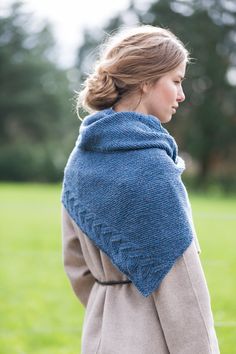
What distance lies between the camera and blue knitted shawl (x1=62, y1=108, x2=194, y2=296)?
4.63 ft

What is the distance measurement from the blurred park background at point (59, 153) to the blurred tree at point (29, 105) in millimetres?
56

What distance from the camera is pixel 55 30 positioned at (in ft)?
125

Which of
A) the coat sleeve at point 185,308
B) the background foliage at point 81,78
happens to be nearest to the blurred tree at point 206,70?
the background foliage at point 81,78

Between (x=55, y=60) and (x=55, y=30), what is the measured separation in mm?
1905

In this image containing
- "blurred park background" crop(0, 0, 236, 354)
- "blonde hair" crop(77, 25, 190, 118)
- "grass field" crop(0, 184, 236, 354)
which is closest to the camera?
"blonde hair" crop(77, 25, 190, 118)

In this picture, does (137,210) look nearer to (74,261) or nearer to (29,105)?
(74,261)

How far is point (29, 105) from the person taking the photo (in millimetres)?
33719

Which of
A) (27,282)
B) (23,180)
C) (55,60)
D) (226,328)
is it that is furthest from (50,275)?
(55,60)

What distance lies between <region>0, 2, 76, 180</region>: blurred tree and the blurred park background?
0.06m

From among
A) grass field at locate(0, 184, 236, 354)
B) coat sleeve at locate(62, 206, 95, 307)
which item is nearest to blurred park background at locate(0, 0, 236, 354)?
grass field at locate(0, 184, 236, 354)

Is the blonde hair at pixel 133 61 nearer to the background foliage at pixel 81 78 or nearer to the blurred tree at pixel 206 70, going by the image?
the background foliage at pixel 81 78

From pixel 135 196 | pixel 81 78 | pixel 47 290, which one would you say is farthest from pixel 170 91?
pixel 81 78

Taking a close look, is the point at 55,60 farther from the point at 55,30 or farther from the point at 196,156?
the point at 196,156

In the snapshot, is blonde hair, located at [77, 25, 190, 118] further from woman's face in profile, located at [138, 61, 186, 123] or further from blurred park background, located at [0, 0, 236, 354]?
blurred park background, located at [0, 0, 236, 354]
